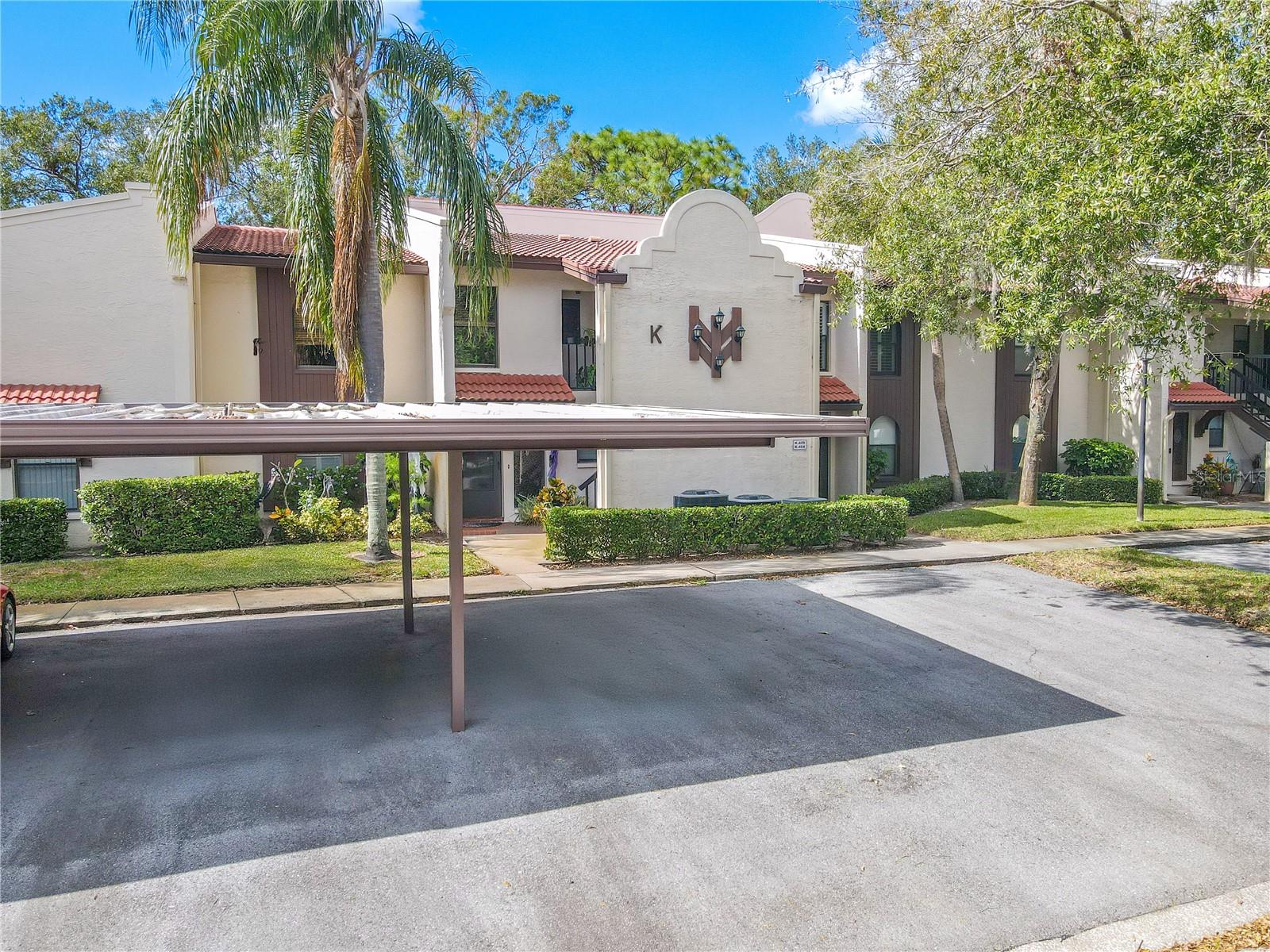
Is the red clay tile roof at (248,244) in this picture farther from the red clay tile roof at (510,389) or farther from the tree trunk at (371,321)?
the tree trunk at (371,321)

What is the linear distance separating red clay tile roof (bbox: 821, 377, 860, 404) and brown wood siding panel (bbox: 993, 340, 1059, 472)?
19.2 ft

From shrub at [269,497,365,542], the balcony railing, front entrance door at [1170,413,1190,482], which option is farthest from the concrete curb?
front entrance door at [1170,413,1190,482]

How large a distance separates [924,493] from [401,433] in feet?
61.6

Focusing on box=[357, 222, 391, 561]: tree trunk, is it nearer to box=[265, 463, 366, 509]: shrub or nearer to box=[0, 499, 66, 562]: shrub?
box=[265, 463, 366, 509]: shrub

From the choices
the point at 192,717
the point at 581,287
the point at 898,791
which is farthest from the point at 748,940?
the point at 581,287

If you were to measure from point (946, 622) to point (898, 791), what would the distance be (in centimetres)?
558

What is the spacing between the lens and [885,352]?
2433 centimetres

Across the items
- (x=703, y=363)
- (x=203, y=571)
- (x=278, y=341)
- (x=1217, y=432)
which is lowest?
(x=203, y=571)

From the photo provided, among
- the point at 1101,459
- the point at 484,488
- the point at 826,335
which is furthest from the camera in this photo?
the point at 1101,459

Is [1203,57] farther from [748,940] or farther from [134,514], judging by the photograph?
[134,514]

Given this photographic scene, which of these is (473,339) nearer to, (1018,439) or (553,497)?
(553,497)

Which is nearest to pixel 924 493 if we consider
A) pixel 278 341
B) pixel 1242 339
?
pixel 1242 339

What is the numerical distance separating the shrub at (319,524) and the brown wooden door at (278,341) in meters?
2.62

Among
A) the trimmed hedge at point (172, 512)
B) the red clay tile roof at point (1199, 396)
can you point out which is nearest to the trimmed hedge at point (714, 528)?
the trimmed hedge at point (172, 512)
